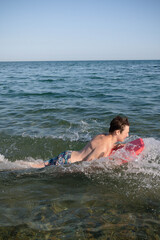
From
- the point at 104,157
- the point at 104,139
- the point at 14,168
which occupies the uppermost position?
the point at 104,139

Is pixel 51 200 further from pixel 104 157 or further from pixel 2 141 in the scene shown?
pixel 2 141

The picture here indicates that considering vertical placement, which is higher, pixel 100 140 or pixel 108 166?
pixel 100 140

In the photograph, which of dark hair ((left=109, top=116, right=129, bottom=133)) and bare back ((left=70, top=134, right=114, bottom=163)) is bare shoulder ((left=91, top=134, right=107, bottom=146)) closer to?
bare back ((left=70, top=134, right=114, bottom=163))

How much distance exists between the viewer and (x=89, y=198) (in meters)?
3.21

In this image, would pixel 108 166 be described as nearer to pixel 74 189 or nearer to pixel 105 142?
pixel 105 142

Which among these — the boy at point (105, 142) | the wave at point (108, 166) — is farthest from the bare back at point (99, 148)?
the wave at point (108, 166)

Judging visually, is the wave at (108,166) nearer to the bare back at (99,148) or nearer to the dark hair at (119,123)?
the bare back at (99,148)

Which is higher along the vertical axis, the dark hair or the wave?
the dark hair

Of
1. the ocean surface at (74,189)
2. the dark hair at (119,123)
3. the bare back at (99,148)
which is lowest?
the ocean surface at (74,189)

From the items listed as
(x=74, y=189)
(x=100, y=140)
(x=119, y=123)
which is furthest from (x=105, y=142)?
(x=74, y=189)

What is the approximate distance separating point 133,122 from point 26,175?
479cm

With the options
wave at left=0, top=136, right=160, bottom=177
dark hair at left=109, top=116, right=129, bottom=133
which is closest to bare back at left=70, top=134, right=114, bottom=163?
wave at left=0, top=136, right=160, bottom=177

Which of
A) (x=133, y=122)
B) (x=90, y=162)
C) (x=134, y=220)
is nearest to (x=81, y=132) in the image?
(x=133, y=122)

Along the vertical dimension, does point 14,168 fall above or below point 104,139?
below
